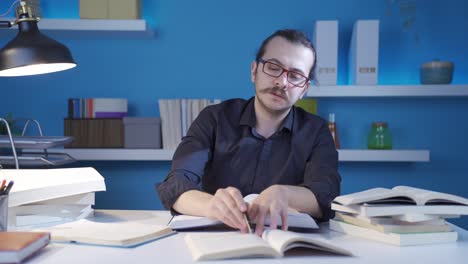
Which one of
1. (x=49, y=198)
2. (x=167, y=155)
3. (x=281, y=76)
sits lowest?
(x=167, y=155)

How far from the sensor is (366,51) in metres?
2.57

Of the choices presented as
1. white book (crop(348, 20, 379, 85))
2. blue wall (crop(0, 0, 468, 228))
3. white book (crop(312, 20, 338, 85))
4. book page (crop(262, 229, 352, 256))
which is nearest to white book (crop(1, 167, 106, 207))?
book page (crop(262, 229, 352, 256))

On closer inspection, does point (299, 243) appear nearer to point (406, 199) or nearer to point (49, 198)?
point (406, 199)

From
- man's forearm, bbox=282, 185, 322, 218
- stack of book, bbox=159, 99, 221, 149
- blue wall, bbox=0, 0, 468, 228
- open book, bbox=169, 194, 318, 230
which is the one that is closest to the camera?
open book, bbox=169, 194, 318, 230

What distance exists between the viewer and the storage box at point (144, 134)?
2625 mm

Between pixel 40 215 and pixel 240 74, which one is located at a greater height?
pixel 240 74

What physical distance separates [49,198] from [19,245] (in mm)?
340

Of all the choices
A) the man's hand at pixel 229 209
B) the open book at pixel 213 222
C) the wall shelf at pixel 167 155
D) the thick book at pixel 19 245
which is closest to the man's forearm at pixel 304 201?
the open book at pixel 213 222

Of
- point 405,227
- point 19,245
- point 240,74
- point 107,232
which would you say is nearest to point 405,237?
point 405,227

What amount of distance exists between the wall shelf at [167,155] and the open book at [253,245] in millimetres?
1658

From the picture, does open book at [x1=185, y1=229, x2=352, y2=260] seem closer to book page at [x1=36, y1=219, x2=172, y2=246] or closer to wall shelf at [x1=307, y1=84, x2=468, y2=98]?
book page at [x1=36, y1=219, x2=172, y2=246]

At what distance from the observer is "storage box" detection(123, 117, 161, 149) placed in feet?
8.61

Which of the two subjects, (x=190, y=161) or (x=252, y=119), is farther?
(x=252, y=119)

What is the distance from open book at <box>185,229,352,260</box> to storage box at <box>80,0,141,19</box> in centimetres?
186
